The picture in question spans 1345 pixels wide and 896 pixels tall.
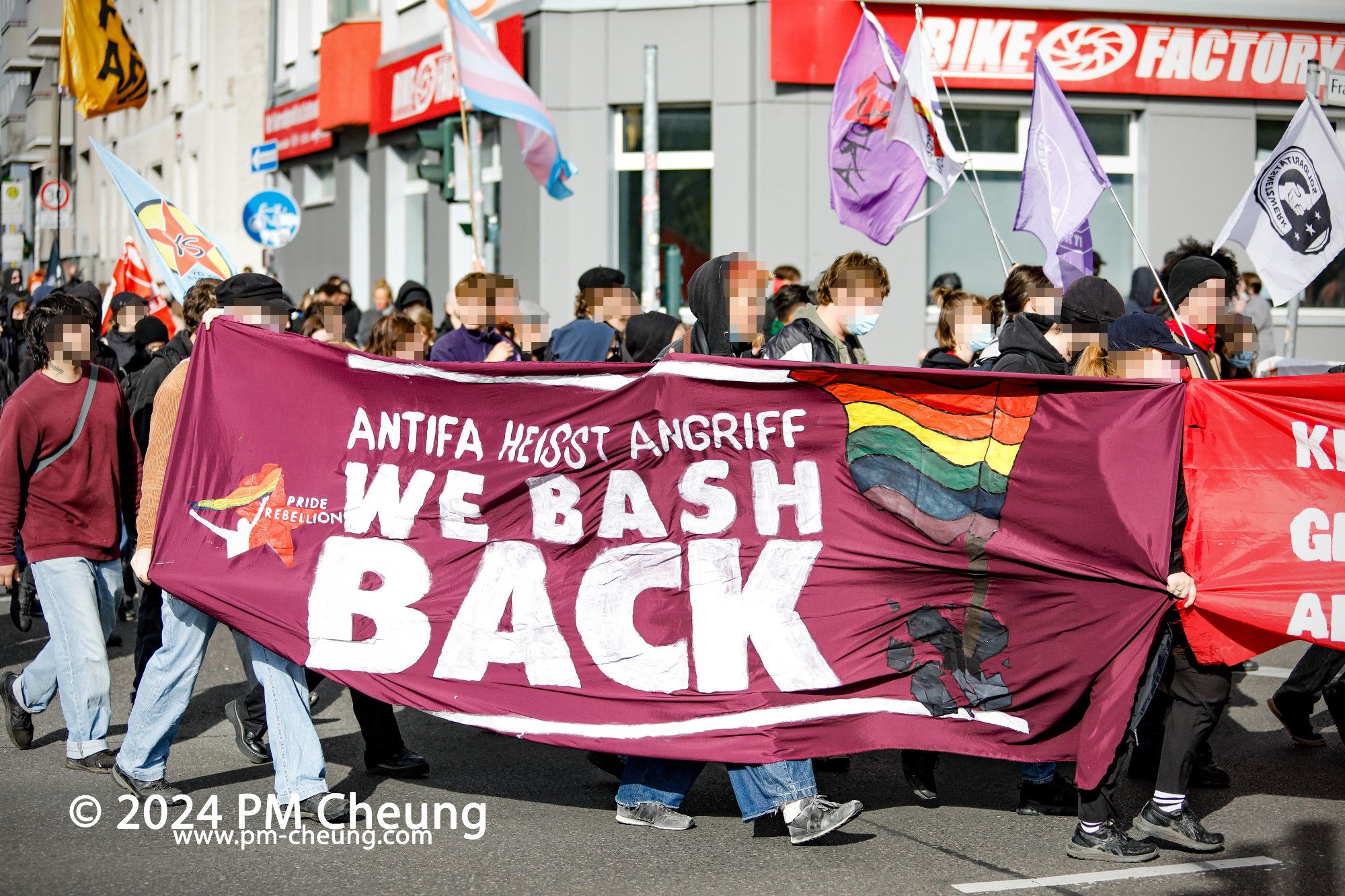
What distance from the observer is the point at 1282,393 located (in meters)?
5.65

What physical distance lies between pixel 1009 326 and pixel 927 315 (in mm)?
9920

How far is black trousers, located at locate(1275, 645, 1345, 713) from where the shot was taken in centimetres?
679

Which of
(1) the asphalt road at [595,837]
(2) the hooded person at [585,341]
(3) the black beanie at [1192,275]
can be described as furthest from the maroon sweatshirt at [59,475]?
(3) the black beanie at [1192,275]

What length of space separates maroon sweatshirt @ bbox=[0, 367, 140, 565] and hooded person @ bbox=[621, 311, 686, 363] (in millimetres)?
2503

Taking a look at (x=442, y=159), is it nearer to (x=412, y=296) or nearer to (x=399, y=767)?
(x=412, y=296)

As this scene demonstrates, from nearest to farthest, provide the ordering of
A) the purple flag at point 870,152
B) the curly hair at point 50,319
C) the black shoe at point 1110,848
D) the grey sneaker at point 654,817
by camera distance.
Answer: the black shoe at point 1110,848 < the grey sneaker at point 654,817 < the curly hair at point 50,319 < the purple flag at point 870,152

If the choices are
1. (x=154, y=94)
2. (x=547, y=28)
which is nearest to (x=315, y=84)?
(x=547, y=28)

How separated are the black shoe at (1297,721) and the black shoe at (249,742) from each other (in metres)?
4.61

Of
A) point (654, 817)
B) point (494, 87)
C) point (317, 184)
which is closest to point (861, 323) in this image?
point (654, 817)

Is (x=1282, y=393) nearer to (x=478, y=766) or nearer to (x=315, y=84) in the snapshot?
(x=478, y=766)

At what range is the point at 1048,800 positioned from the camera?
600 centimetres

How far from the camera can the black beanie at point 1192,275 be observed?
6.66m

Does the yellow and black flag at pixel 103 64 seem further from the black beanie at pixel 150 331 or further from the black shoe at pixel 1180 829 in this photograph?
the black shoe at pixel 1180 829

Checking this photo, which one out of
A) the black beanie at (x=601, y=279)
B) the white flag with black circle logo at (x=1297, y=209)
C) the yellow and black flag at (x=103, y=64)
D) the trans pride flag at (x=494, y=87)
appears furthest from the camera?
the yellow and black flag at (x=103, y=64)
